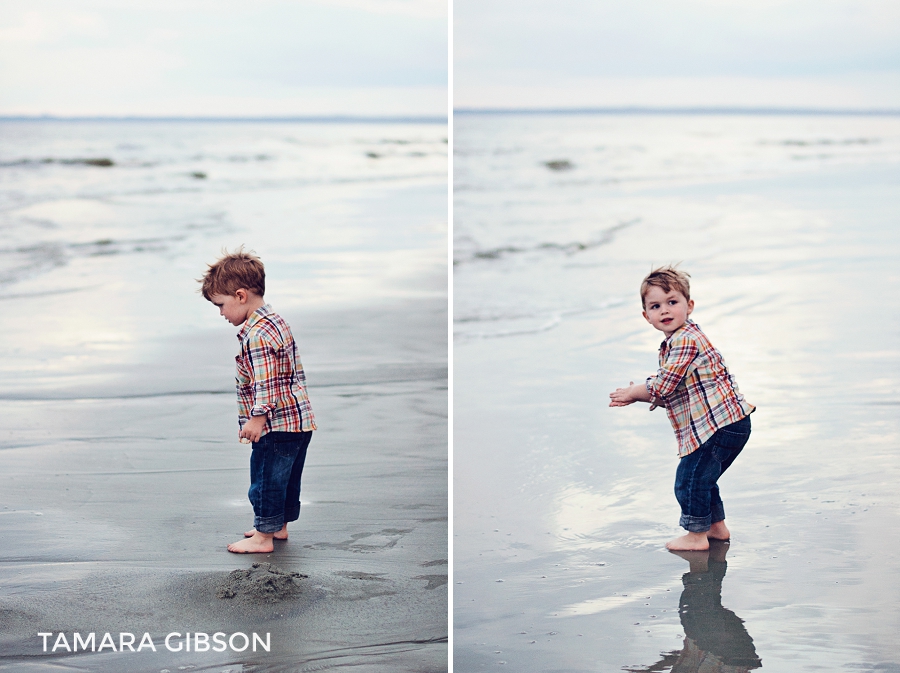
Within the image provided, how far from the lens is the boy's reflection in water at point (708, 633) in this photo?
2.17 metres

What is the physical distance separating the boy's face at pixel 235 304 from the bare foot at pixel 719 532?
1.40m

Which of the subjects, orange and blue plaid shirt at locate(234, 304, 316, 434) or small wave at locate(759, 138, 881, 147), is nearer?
orange and blue plaid shirt at locate(234, 304, 316, 434)

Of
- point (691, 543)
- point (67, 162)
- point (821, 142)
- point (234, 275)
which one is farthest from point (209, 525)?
point (821, 142)

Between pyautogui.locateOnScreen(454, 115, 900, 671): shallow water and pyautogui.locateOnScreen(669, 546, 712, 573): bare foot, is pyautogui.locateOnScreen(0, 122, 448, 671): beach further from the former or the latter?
pyautogui.locateOnScreen(669, 546, 712, 573): bare foot

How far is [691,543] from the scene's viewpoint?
2.77 meters

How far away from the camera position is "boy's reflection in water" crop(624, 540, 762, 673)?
85.5 inches

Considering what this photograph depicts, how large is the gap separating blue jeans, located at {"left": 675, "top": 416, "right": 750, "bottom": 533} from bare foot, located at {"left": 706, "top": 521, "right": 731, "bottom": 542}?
0.04 ft

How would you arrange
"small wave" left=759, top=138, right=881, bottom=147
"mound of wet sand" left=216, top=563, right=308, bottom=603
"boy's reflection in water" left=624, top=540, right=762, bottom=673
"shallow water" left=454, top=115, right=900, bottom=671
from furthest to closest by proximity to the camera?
"small wave" left=759, top=138, right=881, bottom=147 < "mound of wet sand" left=216, top=563, right=308, bottom=603 < "shallow water" left=454, top=115, right=900, bottom=671 < "boy's reflection in water" left=624, top=540, right=762, bottom=673

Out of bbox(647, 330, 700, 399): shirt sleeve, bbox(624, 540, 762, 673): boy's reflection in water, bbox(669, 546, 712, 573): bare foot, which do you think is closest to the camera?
bbox(624, 540, 762, 673): boy's reflection in water

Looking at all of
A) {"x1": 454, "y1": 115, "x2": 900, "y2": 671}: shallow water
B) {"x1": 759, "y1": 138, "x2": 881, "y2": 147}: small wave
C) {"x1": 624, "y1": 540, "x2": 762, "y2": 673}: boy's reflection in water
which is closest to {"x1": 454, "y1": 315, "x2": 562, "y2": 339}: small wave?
{"x1": 454, "y1": 115, "x2": 900, "y2": 671}: shallow water

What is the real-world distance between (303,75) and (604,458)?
42.1ft

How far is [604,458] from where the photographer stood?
3453mm

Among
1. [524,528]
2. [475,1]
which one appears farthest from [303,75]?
[524,528]

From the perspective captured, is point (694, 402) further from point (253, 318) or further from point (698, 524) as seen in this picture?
point (253, 318)
